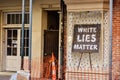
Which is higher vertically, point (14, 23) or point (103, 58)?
point (14, 23)

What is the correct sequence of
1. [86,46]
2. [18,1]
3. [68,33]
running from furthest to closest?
[18,1] < [68,33] < [86,46]

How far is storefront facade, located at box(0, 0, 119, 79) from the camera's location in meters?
A: 13.8

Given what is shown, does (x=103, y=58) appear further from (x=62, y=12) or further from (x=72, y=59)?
(x=62, y=12)

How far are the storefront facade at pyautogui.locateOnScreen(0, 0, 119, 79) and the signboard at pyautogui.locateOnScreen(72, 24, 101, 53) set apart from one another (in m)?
0.04

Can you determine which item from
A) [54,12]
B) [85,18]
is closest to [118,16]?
[85,18]

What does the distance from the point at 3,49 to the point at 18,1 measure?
2.78m

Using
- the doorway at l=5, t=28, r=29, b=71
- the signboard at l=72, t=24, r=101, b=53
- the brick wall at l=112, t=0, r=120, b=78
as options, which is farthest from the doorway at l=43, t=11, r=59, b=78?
the brick wall at l=112, t=0, r=120, b=78

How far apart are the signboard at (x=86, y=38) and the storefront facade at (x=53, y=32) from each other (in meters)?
0.04

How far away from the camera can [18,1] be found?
677 inches

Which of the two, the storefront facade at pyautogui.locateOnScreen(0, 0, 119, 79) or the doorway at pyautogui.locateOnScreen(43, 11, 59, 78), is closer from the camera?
the storefront facade at pyautogui.locateOnScreen(0, 0, 119, 79)

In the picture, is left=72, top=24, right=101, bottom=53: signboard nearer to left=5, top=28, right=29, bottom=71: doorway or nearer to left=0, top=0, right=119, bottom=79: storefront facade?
left=0, top=0, right=119, bottom=79: storefront facade

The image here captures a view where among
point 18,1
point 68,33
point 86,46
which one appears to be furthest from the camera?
point 18,1

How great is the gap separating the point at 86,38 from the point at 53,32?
11.6 ft

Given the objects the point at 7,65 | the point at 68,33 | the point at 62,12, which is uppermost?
the point at 62,12
